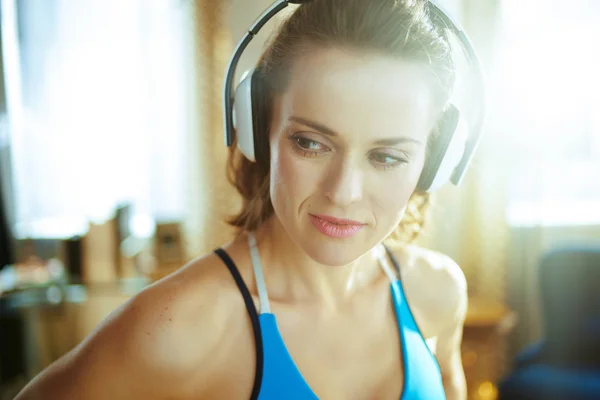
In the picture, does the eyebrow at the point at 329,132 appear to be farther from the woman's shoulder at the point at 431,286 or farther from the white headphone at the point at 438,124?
the woman's shoulder at the point at 431,286

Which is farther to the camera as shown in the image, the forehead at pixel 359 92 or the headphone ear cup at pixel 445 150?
the headphone ear cup at pixel 445 150

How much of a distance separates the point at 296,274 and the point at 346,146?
9.8 inches

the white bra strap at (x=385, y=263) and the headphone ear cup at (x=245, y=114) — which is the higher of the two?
the headphone ear cup at (x=245, y=114)

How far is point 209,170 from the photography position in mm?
2080

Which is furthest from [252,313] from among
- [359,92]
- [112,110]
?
[112,110]

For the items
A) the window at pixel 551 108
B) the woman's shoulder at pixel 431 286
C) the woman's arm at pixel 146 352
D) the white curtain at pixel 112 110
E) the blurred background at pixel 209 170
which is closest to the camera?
the woman's arm at pixel 146 352

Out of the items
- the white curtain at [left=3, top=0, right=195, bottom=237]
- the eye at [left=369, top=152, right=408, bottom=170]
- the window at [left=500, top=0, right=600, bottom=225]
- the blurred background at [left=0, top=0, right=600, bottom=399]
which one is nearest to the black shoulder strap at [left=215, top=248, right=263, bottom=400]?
the eye at [left=369, top=152, right=408, bottom=170]

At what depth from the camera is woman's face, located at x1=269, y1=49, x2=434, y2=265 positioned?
498mm

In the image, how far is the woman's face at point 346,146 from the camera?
50 cm

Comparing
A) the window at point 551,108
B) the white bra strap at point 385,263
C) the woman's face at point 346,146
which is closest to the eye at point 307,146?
the woman's face at point 346,146

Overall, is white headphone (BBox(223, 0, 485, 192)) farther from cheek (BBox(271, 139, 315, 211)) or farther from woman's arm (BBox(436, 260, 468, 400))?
woman's arm (BBox(436, 260, 468, 400))

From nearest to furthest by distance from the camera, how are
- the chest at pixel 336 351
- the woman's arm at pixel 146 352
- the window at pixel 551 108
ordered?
the woman's arm at pixel 146 352, the chest at pixel 336 351, the window at pixel 551 108

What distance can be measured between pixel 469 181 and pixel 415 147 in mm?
1922

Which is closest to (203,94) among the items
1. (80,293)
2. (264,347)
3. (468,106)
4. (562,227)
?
(80,293)
